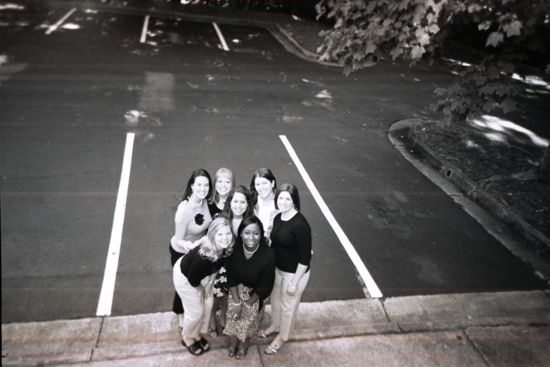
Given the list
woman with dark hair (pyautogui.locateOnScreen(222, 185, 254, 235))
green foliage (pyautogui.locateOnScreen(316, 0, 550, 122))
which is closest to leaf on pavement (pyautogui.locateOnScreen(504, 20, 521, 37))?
green foliage (pyautogui.locateOnScreen(316, 0, 550, 122))

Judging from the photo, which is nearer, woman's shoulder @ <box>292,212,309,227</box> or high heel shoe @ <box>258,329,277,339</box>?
woman's shoulder @ <box>292,212,309,227</box>

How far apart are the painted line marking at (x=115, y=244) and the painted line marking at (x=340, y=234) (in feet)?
10.2

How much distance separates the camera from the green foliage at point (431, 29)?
14.4ft

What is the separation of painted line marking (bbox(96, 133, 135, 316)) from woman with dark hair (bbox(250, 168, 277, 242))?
202cm

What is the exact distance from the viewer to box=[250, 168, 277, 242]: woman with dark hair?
4.22 meters

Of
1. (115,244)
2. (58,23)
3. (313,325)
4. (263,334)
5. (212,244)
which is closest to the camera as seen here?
(212,244)

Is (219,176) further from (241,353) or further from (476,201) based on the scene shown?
(476,201)

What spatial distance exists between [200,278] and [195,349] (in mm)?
942

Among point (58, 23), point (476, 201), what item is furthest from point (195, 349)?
point (58, 23)

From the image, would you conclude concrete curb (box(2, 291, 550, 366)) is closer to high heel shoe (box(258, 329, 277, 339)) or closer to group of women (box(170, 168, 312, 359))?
high heel shoe (box(258, 329, 277, 339))

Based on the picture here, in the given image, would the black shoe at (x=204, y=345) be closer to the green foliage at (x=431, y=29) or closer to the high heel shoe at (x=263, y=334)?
the high heel shoe at (x=263, y=334)

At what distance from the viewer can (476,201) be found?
25.1 feet

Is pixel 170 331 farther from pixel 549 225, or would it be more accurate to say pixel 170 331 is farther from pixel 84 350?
pixel 549 225

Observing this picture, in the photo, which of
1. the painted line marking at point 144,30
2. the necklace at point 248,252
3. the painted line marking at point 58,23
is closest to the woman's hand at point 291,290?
the necklace at point 248,252
